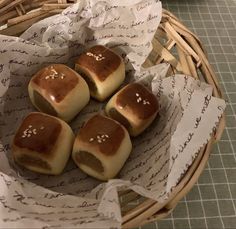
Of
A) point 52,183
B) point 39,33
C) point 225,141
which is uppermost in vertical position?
point 39,33

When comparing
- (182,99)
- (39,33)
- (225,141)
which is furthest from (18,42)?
(225,141)

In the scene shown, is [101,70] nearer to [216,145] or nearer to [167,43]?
[167,43]

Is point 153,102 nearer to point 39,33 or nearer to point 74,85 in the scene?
point 74,85

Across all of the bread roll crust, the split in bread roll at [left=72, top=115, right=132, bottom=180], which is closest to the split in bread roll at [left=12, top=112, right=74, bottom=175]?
the split in bread roll at [left=72, top=115, right=132, bottom=180]

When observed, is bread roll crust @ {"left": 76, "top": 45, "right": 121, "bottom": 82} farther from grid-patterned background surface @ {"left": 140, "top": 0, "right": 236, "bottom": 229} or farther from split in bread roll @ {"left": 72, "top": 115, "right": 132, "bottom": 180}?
grid-patterned background surface @ {"left": 140, "top": 0, "right": 236, "bottom": 229}

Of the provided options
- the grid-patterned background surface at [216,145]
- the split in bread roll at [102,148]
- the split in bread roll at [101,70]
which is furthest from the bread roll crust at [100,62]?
the grid-patterned background surface at [216,145]

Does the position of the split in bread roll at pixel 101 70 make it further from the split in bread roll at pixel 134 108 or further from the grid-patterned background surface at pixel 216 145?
the grid-patterned background surface at pixel 216 145

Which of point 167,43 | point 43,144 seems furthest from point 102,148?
point 167,43
